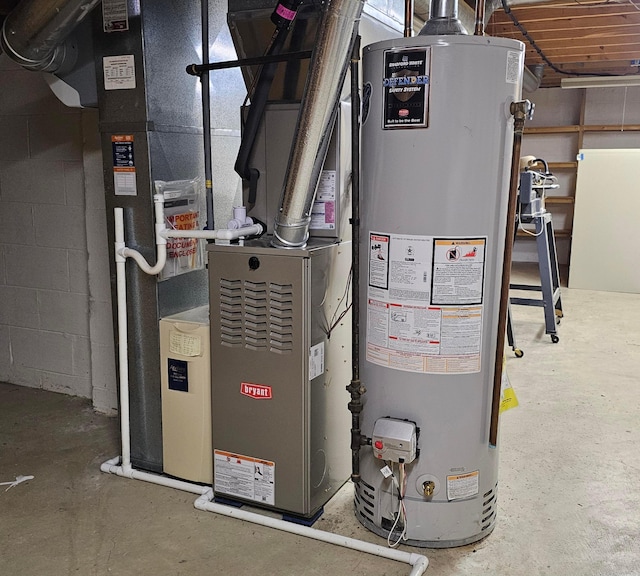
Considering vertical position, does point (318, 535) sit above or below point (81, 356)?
below

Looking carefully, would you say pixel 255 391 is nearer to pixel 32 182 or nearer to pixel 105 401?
pixel 105 401

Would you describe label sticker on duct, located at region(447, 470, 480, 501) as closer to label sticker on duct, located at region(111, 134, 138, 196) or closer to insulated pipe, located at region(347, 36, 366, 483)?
insulated pipe, located at region(347, 36, 366, 483)

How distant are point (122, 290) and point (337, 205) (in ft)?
2.93

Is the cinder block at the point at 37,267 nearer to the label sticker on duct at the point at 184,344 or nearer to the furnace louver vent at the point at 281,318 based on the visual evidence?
the label sticker on duct at the point at 184,344

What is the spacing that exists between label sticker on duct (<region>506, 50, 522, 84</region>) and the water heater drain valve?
109 cm

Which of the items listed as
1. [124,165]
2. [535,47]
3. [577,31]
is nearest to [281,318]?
[124,165]

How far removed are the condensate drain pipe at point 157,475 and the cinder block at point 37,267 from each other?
1042mm

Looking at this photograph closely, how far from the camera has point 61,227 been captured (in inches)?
130

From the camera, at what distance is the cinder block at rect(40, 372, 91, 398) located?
3.41 m

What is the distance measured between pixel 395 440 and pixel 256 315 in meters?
0.61

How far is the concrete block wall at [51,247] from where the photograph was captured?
3168 millimetres

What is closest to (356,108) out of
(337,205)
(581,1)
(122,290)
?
(337,205)

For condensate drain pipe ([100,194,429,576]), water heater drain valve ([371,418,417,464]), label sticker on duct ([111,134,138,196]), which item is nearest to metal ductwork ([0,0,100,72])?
label sticker on duct ([111,134,138,196])

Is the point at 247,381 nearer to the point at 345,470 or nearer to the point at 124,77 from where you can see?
the point at 345,470
